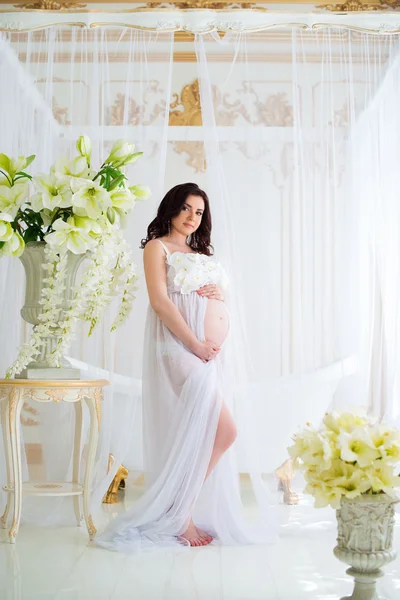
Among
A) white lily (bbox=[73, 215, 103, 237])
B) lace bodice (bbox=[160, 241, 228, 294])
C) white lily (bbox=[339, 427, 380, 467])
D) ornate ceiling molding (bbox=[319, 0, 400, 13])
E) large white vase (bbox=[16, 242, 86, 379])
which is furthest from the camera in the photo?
ornate ceiling molding (bbox=[319, 0, 400, 13])

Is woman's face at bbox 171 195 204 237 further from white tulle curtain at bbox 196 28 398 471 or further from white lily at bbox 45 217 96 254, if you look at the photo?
white lily at bbox 45 217 96 254

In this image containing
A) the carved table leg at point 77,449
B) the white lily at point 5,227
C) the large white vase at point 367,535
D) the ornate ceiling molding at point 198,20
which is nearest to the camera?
the large white vase at point 367,535

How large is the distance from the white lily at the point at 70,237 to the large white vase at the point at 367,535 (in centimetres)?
165

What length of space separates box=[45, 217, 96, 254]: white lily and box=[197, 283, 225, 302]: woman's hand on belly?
2.12 feet

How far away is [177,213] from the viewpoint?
3.69m

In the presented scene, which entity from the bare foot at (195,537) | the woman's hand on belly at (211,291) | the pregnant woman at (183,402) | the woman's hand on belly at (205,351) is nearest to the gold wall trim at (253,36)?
the pregnant woman at (183,402)

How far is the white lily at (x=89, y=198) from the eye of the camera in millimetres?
3201

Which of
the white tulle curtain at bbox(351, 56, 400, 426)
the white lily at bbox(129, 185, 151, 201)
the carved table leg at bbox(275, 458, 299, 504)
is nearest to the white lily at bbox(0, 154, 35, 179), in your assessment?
the white lily at bbox(129, 185, 151, 201)

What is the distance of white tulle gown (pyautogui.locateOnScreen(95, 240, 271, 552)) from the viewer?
3354 mm

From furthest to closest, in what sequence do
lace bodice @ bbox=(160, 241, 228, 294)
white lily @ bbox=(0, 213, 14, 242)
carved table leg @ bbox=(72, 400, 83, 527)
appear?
carved table leg @ bbox=(72, 400, 83, 527)
lace bodice @ bbox=(160, 241, 228, 294)
white lily @ bbox=(0, 213, 14, 242)

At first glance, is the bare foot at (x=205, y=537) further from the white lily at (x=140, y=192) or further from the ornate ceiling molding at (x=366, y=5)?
the ornate ceiling molding at (x=366, y=5)

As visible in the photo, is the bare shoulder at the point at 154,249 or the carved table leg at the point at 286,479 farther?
the carved table leg at the point at 286,479

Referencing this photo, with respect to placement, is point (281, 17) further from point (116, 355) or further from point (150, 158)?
point (116, 355)

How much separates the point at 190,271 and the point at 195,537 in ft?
3.82
